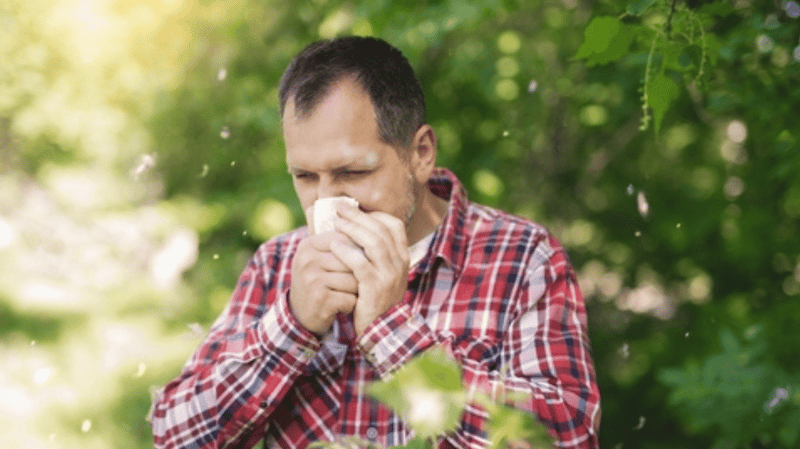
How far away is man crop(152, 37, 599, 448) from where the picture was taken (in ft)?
4.38

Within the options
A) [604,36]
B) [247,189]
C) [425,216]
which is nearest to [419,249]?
[425,216]

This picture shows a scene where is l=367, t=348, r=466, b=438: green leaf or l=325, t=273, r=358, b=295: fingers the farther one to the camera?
l=325, t=273, r=358, b=295: fingers

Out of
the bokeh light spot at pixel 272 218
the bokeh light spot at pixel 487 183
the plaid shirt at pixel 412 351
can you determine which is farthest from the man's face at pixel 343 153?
the bokeh light spot at pixel 487 183

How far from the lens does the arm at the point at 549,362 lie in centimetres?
134

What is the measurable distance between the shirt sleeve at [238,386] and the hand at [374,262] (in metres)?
0.16

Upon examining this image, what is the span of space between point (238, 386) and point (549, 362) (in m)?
0.65

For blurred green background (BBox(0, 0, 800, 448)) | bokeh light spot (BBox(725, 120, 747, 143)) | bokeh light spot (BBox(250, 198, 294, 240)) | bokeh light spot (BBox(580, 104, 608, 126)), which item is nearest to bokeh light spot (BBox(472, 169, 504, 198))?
blurred green background (BBox(0, 0, 800, 448))

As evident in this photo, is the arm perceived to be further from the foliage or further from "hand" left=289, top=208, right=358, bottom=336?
the foliage

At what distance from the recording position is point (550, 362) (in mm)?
1434

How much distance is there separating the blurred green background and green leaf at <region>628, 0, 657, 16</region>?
4.85 ft

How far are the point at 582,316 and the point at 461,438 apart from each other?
0.48m

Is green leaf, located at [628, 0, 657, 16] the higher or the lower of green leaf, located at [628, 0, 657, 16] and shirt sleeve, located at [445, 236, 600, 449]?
the higher

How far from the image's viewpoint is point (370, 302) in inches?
51.1

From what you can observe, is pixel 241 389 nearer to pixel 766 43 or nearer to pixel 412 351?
pixel 412 351
